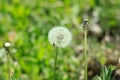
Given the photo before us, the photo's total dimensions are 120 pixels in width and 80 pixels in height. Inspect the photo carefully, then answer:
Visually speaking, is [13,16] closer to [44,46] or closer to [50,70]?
[44,46]

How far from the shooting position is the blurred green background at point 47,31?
364cm

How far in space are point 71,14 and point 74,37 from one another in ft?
1.42

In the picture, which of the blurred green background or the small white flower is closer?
the small white flower

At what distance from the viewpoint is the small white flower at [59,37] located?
2.61m

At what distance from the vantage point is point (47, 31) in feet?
13.7

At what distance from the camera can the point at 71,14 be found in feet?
15.5

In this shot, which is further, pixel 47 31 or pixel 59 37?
pixel 47 31

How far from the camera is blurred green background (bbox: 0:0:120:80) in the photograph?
11.9 feet

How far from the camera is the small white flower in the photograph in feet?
8.57

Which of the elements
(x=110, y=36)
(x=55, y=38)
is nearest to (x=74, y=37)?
(x=110, y=36)

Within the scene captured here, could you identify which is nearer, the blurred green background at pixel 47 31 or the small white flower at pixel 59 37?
the small white flower at pixel 59 37

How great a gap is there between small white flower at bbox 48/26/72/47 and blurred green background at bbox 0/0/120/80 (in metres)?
0.64

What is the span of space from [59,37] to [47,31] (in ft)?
5.02

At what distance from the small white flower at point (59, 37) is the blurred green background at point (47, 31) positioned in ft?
2.08
